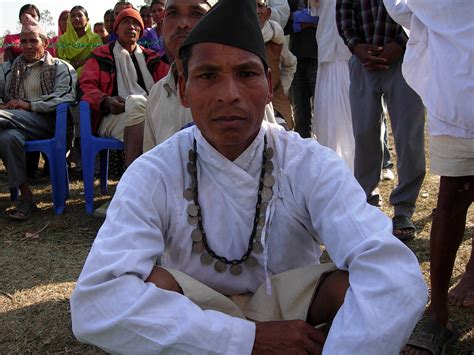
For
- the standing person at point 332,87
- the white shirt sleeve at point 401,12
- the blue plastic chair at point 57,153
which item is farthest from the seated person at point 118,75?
the white shirt sleeve at point 401,12

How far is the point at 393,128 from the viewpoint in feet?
13.2

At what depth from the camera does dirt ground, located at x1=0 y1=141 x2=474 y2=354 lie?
2.83 metres

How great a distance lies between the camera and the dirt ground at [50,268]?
9.28 ft

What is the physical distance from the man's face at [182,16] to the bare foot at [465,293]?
6.05 feet

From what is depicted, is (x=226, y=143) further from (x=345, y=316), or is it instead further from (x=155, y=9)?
(x=155, y=9)

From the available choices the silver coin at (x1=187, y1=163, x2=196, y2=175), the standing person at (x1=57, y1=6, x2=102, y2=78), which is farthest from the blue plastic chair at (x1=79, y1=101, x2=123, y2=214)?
the silver coin at (x1=187, y1=163, x2=196, y2=175)

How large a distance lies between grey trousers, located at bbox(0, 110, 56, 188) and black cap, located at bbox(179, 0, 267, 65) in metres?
3.68

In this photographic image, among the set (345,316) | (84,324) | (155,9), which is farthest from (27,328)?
(155,9)

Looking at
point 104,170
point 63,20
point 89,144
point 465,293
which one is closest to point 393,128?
point 465,293

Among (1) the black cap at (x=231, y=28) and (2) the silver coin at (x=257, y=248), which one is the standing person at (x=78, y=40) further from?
(2) the silver coin at (x=257, y=248)

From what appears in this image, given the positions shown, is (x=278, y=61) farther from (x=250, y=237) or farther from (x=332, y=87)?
(x=250, y=237)

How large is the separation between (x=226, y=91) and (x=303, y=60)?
3.83 meters

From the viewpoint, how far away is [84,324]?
164 cm

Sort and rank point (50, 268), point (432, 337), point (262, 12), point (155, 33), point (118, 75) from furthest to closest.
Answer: point (155, 33), point (118, 75), point (262, 12), point (50, 268), point (432, 337)
